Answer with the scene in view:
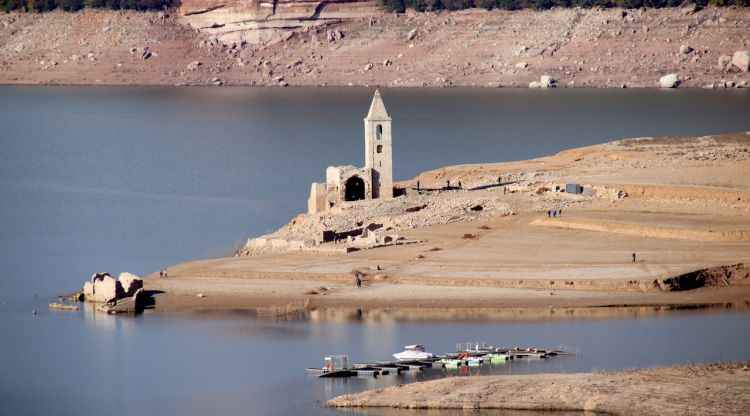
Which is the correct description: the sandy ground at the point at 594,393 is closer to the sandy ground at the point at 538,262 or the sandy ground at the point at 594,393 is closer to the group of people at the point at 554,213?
the sandy ground at the point at 538,262

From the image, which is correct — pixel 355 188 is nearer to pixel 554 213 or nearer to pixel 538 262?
pixel 554 213

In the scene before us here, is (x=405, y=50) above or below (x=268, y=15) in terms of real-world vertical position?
below

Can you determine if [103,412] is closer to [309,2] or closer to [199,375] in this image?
[199,375]

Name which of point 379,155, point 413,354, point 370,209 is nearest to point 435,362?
point 413,354

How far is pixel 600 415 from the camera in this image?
3991cm

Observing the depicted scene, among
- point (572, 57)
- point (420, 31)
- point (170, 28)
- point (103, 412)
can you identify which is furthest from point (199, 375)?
point (170, 28)

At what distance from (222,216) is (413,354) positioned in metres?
31.5

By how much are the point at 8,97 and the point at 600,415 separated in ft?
450

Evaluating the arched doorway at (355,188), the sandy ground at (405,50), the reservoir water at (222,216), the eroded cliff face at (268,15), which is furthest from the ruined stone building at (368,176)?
the eroded cliff face at (268,15)

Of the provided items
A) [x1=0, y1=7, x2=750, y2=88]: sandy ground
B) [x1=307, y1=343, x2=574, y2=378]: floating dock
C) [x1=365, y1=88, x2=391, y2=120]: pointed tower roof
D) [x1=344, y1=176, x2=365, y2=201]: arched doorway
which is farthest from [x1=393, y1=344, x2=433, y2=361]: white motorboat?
[x1=0, y1=7, x2=750, y2=88]: sandy ground

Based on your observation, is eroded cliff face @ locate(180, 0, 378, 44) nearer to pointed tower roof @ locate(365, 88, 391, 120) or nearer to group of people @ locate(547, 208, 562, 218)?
pointed tower roof @ locate(365, 88, 391, 120)

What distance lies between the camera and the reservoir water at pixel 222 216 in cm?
4575

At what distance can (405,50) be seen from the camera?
172625 mm

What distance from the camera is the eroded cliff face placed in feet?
590
